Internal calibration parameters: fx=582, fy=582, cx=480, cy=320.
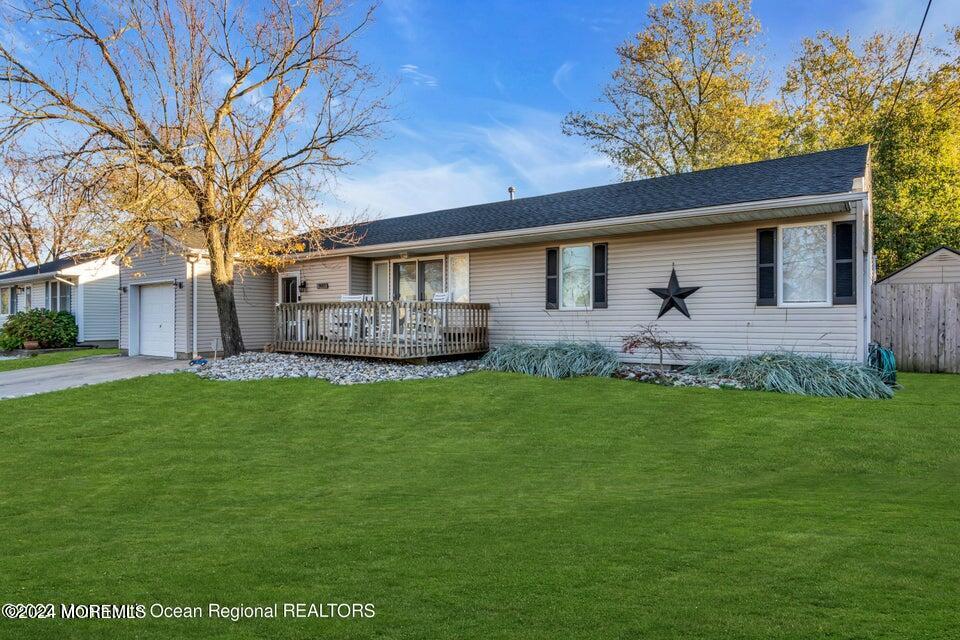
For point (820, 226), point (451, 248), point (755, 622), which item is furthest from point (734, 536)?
point (451, 248)

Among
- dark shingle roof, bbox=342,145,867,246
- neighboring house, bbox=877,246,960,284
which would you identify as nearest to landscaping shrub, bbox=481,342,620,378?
dark shingle roof, bbox=342,145,867,246

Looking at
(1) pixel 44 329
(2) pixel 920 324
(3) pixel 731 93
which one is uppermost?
(3) pixel 731 93

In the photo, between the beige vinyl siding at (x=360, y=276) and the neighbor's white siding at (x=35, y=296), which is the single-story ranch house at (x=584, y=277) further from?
the neighbor's white siding at (x=35, y=296)

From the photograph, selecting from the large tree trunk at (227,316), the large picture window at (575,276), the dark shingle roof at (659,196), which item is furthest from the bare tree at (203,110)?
the large picture window at (575,276)

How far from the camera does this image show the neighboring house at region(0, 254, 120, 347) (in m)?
22.6

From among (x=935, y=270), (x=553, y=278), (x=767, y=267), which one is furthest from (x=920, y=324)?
(x=553, y=278)

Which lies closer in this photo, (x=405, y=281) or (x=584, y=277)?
(x=584, y=277)

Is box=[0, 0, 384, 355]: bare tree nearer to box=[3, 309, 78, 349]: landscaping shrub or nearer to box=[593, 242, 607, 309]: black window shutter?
box=[593, 242, 607, 309]: black window shutter

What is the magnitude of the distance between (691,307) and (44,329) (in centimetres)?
2250

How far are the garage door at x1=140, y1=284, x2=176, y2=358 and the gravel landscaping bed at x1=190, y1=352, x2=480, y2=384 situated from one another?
365 cm

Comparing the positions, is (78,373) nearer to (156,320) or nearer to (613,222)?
(156,320)

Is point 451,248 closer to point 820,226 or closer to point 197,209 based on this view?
point 197,209

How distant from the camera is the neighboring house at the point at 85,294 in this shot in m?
22.6

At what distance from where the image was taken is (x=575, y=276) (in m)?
12.9
